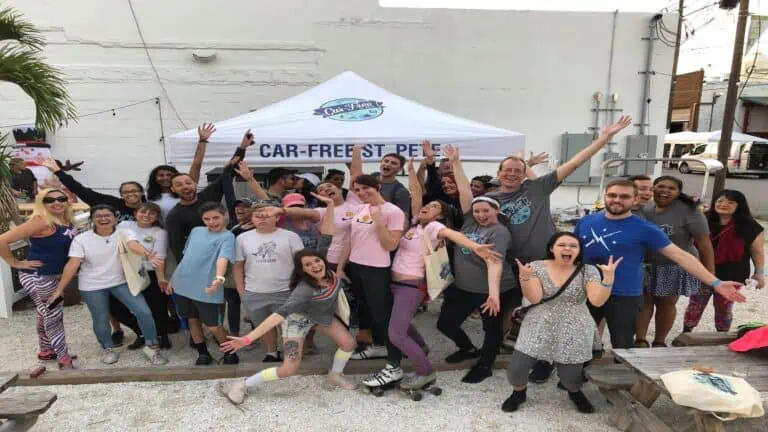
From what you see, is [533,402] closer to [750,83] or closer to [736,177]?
[736,177]

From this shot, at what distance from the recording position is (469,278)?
3291mm

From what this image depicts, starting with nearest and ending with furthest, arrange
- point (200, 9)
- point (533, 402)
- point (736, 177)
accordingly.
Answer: point (533, 402)
point (200, 9)
point (736, 177)

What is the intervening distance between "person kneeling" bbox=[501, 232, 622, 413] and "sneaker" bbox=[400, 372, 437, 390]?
69 cm

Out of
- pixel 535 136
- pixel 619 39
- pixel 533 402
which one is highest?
pixel 619 39

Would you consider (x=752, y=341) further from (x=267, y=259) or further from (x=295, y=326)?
(x=267, y=259)

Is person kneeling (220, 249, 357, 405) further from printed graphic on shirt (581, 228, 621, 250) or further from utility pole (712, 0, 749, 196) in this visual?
utility pole (712, 0, 749, 196)

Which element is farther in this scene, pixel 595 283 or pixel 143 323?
pixel 143 323

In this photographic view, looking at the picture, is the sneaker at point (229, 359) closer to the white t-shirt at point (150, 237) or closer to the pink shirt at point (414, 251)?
the white t-shirt at point (150, 237)

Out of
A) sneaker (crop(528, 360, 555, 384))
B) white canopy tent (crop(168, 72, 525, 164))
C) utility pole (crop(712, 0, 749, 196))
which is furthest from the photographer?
utility pole (crop(712, 0, 749, 196))

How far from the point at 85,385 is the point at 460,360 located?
9.71 ft

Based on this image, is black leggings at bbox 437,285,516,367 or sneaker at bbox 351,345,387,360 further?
sneaker at bbox 351,345,387,360

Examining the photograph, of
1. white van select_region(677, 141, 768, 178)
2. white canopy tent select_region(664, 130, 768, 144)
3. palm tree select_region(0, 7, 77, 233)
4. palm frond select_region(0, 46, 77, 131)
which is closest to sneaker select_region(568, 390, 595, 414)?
palm tree select_region(0, 7, 77, 233)

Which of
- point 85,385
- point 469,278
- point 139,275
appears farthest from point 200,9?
point 469,278

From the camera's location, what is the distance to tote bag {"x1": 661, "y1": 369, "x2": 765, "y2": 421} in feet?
7.32
